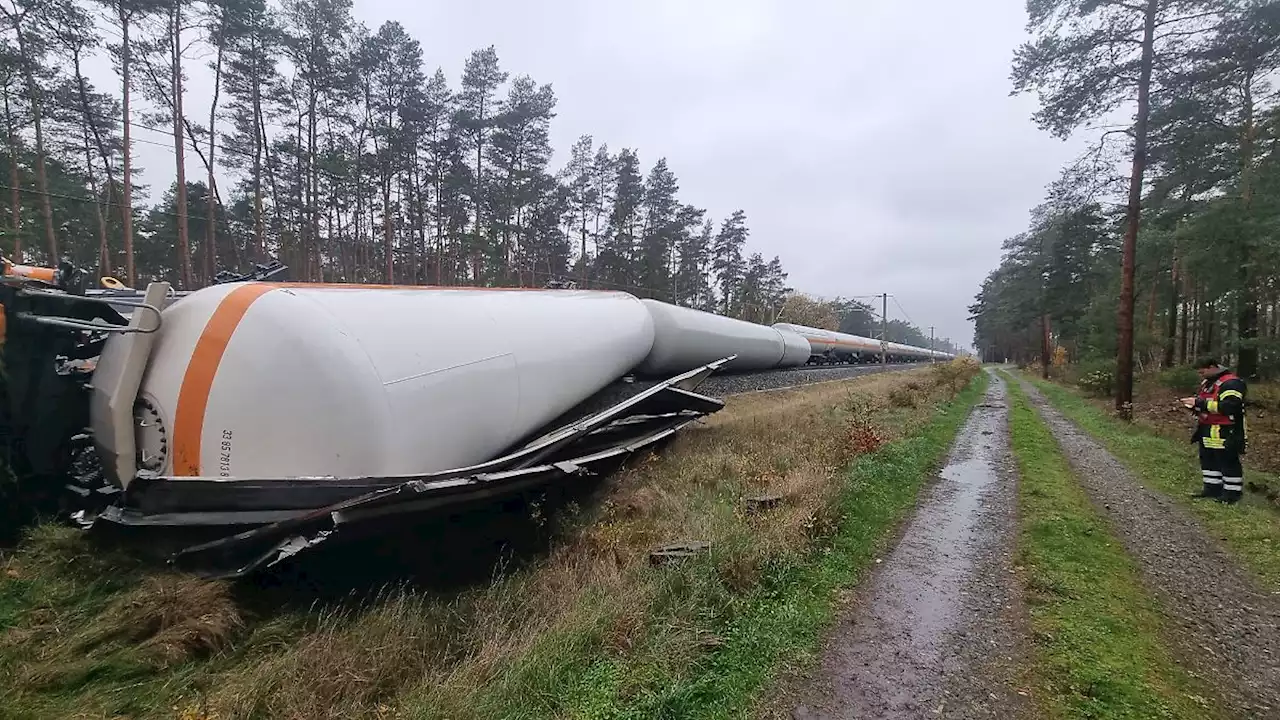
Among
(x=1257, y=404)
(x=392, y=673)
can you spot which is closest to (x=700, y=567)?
(x=392, y=673)

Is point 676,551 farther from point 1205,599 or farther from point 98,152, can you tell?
point 98,152

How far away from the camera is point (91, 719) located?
8.90ft

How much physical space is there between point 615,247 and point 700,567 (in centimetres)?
3370

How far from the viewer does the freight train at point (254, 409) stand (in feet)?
11.5

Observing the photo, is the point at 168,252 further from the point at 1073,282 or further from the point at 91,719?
the point at 1073,282

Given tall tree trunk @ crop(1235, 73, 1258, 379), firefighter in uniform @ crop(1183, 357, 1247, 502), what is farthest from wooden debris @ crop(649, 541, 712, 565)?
tall tree trunk @ crop(1235, 73, 1258, 379)

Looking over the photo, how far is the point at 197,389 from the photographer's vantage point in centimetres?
376

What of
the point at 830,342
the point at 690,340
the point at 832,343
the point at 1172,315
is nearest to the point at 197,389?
the point at 690,340

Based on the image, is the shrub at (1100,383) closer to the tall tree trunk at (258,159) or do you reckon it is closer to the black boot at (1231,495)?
the black boot at (1231,495)

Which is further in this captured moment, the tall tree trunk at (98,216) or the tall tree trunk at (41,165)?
the tall tree trunk at (98,216)

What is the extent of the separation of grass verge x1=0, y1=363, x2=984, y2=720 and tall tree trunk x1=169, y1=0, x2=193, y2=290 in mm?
16213

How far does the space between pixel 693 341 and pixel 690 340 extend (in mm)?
168

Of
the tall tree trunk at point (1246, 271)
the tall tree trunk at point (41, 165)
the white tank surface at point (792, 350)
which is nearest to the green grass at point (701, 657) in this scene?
the white tank surface at point (792, 350)

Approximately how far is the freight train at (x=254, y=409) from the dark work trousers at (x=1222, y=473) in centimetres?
717
